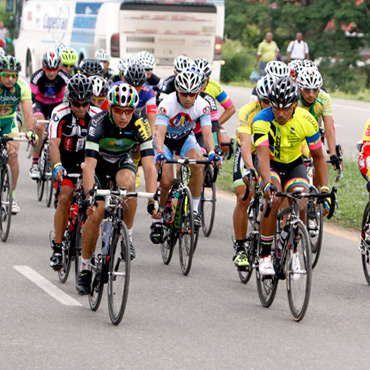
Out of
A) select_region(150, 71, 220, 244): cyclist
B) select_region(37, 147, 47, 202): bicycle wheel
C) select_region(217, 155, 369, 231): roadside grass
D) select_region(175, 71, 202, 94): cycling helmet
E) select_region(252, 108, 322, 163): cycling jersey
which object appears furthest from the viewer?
select_region(37, 147, 47, 202): bicycle wheel

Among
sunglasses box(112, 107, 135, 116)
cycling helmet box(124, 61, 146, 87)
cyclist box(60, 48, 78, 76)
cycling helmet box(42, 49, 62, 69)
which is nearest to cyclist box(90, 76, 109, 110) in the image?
cycling helmet box(124, 61, 146, 87)

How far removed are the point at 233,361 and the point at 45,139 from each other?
8.08m

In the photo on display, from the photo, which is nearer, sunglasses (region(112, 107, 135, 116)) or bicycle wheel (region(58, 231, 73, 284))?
sunglasses (region(112, 107, 135, 116))

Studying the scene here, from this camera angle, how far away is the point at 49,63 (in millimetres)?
14359

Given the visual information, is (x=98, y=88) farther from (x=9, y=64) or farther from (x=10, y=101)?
(x=10, y=101)

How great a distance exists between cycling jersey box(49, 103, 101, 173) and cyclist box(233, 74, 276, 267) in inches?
56.7

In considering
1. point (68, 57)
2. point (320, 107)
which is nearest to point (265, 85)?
point (320, 107)

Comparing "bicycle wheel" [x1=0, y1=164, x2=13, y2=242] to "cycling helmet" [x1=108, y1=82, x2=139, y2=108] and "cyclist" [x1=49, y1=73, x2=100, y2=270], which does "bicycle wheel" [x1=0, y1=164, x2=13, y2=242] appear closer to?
"cyclist" [x1=49, y1=73, x2=100, y2=270]

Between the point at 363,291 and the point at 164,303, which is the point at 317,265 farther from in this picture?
the point at 164,303

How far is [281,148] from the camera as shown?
28.2ft

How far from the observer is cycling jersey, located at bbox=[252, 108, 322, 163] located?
8422 mm

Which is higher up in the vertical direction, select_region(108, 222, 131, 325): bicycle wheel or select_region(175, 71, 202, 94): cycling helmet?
select_region(175, 71, 202, 94): cycling helmet

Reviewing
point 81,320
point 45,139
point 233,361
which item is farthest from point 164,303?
point 45,139

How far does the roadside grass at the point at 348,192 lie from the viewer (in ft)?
43.6
